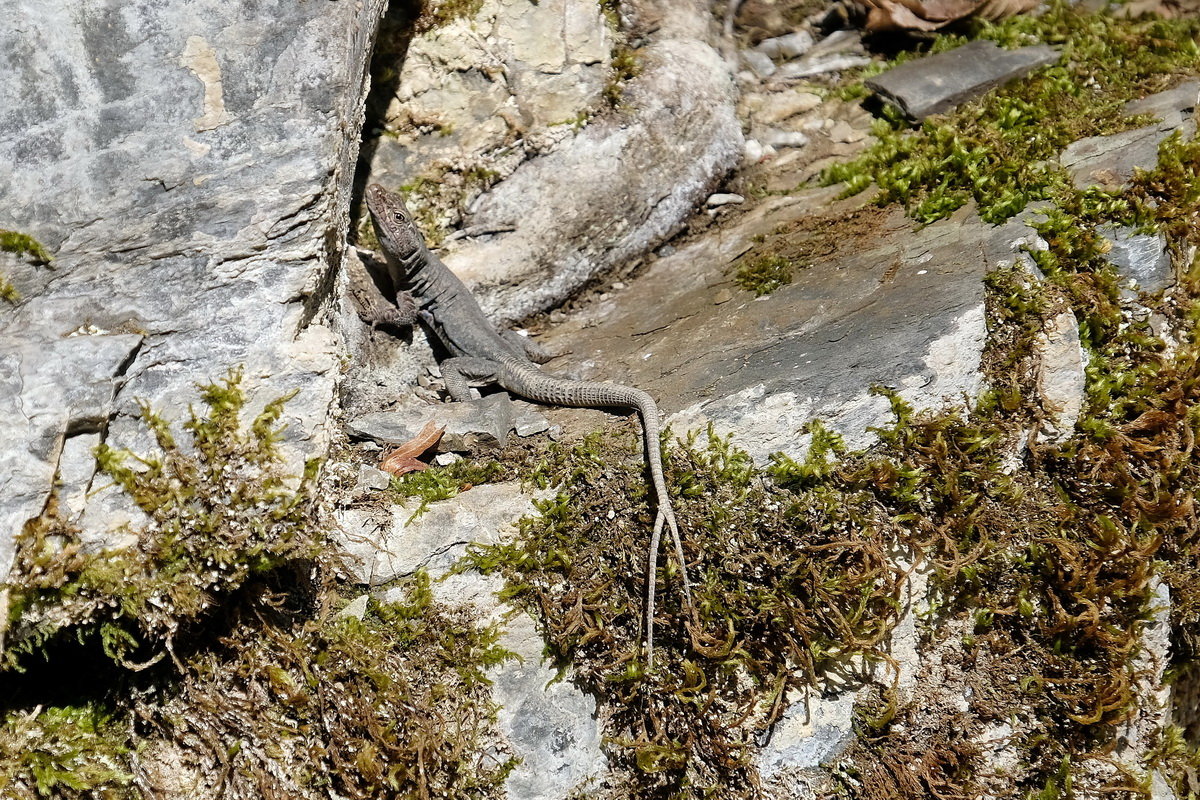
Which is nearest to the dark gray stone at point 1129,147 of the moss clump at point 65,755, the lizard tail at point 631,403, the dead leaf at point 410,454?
the lizard tail at point 631,403

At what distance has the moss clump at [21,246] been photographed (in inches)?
149

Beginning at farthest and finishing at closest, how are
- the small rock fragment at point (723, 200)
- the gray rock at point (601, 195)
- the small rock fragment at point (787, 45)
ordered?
the small rock fragment at point (787, 45) → the small rock fragment at point (723, 200) → the gray rock at point (601, 195)

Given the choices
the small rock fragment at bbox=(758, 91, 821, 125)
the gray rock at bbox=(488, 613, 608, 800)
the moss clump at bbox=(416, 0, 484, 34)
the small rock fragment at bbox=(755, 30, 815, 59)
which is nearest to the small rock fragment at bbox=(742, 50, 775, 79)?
the small rock fragment at bbox=(755, 30, 815, 59)

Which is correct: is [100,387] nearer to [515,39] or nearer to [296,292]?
[296,292]

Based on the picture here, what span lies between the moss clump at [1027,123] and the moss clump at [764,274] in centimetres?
88

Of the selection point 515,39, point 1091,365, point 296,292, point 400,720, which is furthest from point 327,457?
point 1091,365

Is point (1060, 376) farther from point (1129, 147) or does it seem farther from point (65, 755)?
point (65, 755)

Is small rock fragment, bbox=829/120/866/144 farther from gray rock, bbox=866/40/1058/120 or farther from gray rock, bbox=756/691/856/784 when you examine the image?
gray rock, bbox=756/691/856/784

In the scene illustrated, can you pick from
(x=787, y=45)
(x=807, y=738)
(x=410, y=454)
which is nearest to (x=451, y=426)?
(x=410, y=454)

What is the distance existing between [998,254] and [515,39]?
12.2ft

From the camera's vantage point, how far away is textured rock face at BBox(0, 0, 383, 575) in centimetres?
370

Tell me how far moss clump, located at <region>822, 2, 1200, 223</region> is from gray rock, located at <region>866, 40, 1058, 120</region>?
0.13m

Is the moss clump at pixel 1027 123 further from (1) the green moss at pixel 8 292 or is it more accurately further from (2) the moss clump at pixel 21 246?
(1) the green moss at pixel 8 292

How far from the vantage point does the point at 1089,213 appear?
186 inches
